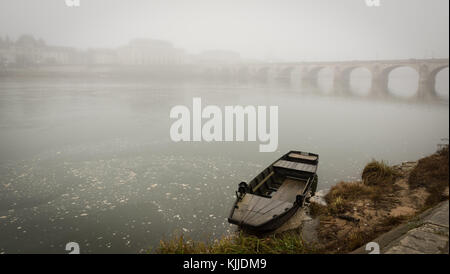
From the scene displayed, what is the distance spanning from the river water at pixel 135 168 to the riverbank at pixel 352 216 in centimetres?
171

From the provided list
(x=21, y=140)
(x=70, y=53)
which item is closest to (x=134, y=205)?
(x=21, y=140)

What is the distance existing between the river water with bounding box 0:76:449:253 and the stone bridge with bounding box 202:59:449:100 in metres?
33.9

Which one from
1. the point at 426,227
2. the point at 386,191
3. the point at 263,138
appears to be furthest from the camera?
the point at 263,138

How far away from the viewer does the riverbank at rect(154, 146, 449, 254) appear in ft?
25.1

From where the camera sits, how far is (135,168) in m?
15.9

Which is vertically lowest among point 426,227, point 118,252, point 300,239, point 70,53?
point 118,252

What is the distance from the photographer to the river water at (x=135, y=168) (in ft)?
31.8

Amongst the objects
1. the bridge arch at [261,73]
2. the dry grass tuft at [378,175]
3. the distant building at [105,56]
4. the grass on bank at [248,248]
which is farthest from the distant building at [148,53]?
the grass on bank at [248,248]

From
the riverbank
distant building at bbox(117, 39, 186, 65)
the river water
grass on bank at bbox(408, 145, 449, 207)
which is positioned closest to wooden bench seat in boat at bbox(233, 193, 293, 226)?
the riverbank

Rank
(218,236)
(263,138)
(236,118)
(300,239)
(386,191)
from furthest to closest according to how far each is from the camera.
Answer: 1. (236,118)
2. (263,138)
3. (386,191)
4. (218,236)
5. (300,239)

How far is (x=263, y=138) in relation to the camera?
22891 mm

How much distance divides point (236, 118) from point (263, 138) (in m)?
9.72

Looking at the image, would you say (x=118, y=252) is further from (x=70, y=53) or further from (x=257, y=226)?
(x=70, y=53)

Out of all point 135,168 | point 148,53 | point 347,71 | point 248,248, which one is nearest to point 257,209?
point 248,248
